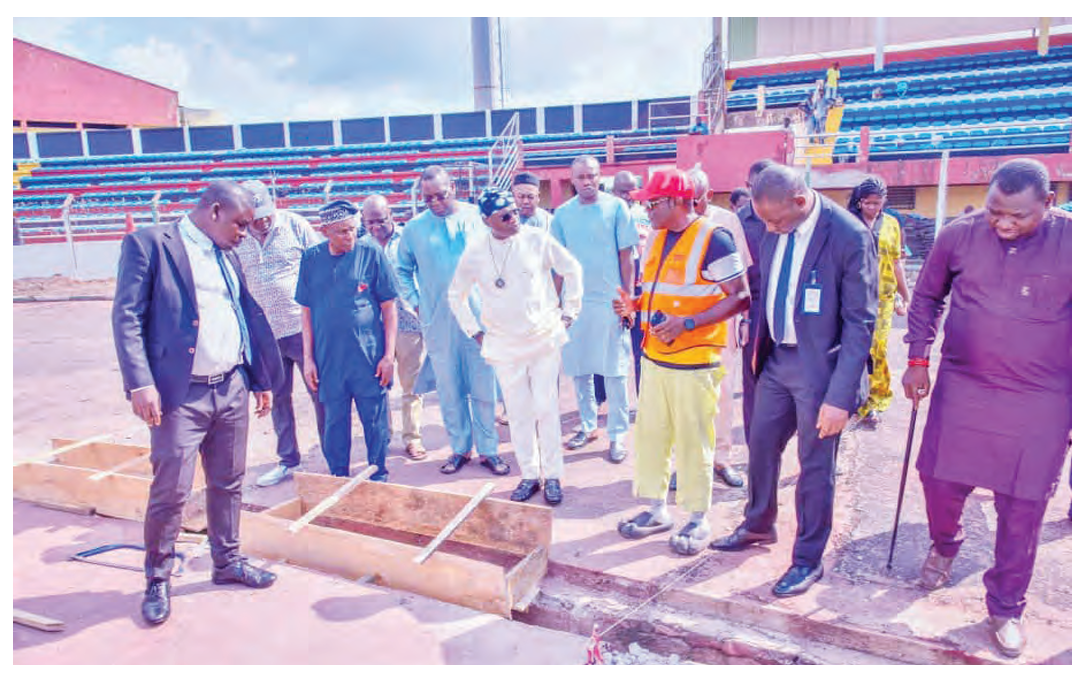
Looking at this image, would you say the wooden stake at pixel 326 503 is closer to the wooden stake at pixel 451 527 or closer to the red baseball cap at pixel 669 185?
the wooden stake at pixel 451 527

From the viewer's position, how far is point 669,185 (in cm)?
312

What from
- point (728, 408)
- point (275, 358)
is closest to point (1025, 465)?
point (728, 408)

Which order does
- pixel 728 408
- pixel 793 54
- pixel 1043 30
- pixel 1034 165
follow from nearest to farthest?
1. pixel 1034 165
2. pixel 728 408
3. pixel 1043 30
4. pixel 793 54

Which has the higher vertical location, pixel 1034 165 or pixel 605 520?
pixel 1034 165

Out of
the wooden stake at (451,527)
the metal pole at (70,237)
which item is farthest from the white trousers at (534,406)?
the metal pole at (70,237)

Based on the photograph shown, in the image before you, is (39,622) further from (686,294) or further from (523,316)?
(686,294)

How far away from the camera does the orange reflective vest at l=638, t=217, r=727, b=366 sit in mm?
3195

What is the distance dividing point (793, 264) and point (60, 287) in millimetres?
15547

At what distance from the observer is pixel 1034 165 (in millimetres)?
2518

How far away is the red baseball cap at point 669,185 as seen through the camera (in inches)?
123

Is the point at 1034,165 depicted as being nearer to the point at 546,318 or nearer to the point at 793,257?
the point at 793,257

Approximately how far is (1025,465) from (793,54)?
21636 mm

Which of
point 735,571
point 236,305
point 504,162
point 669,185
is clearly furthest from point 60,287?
point 735,571

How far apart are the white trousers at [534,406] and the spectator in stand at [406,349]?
111cm
